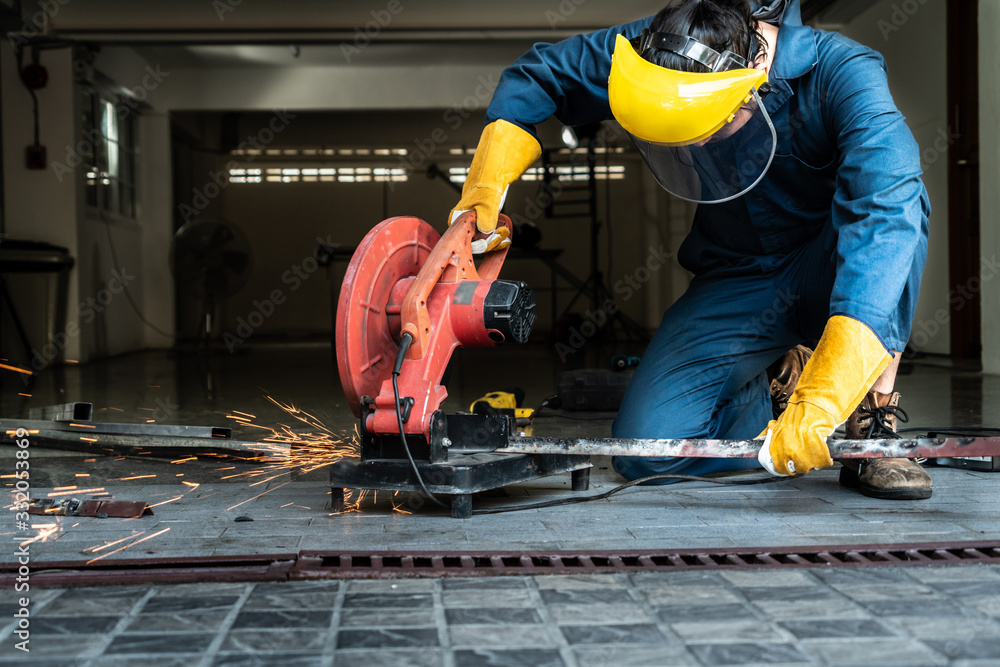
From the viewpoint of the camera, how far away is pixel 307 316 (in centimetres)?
1550

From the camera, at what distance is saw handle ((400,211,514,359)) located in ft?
6.77

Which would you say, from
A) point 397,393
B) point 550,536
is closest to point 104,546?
point 397,393

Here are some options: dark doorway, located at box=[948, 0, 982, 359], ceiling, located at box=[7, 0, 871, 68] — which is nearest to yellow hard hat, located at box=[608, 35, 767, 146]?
dark doorway, located at box=[948, 0, 982, 359]

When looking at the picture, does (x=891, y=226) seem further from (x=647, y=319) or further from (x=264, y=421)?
(x=647, y=319)

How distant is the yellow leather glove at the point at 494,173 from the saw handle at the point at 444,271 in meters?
0.04

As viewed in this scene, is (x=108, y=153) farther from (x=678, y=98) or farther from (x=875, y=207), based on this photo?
(x=875, y=207)

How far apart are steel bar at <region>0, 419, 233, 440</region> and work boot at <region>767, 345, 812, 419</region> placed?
1.93 metres

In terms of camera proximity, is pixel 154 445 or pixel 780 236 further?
pixel 154 445

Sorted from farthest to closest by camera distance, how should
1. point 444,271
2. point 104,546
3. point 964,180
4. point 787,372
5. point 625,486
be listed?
1. point 964,180
2. point 787,372
3. point 625,486
4. point 444,271
5. point 104,546

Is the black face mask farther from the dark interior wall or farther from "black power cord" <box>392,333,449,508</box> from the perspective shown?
the dark interior wall

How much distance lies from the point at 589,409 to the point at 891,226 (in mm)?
2709

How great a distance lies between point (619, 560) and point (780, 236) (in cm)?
139

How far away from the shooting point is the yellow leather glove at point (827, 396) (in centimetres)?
184

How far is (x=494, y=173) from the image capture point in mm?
2404
